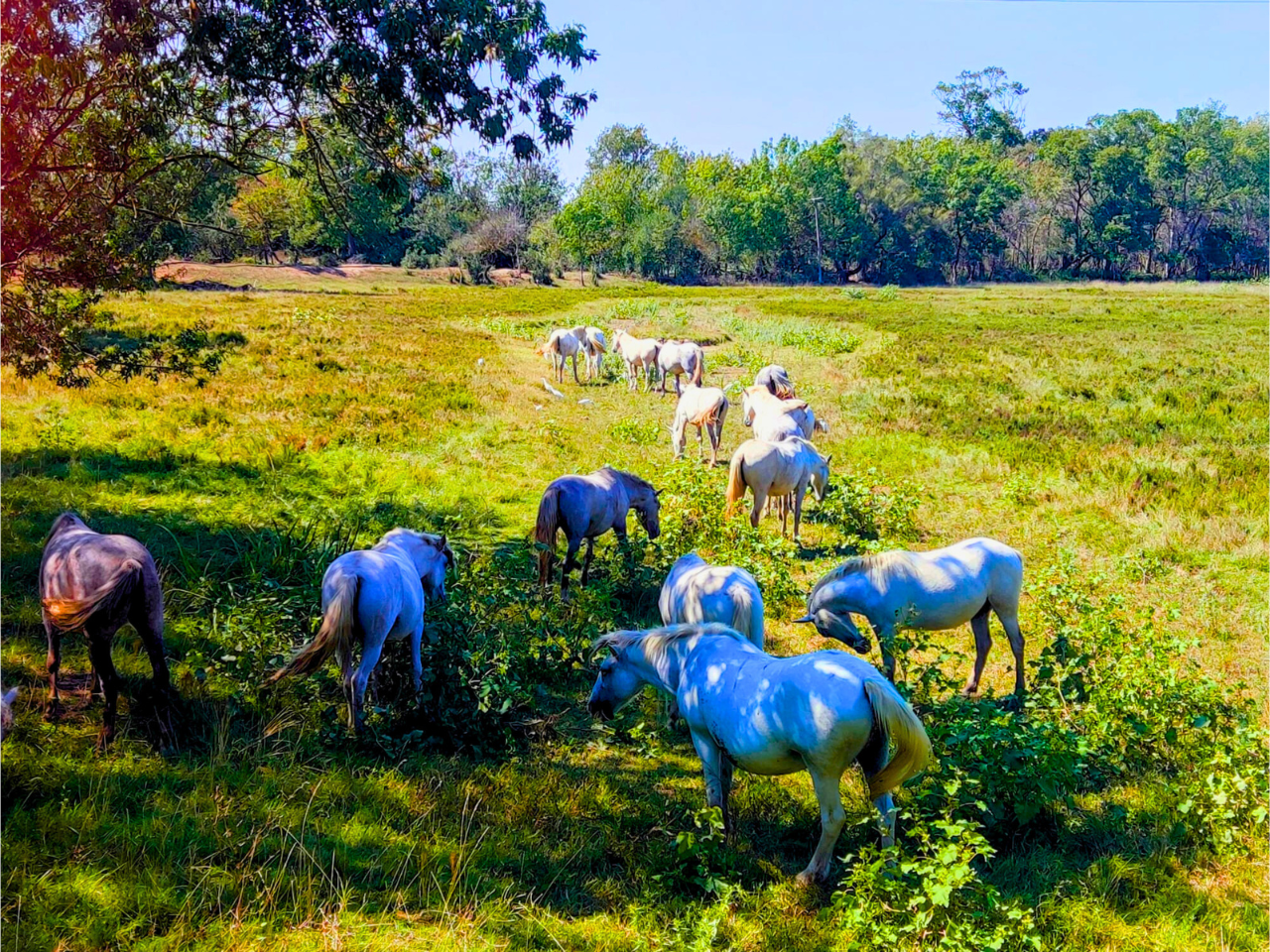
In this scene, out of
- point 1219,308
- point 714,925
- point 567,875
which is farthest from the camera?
point 1219,308

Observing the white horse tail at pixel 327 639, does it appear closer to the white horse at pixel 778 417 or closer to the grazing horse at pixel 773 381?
the white horse at pixel 778 417

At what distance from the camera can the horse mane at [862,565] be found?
720cm

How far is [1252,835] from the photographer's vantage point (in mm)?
5195

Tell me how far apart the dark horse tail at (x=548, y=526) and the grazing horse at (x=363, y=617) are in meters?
2.25

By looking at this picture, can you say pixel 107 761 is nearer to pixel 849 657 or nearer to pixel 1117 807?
pixel 849 657

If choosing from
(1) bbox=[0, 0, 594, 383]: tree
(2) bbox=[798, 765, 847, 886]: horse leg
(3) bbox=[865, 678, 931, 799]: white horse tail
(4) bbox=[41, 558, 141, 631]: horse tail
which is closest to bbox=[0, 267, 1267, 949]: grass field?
(2) bbox=[798, 765, 847, 886]: horse leg

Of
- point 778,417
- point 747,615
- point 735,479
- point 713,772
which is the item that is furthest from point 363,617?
point 778,417

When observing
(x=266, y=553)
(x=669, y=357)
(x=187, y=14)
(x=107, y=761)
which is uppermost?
(x=187, y=14)

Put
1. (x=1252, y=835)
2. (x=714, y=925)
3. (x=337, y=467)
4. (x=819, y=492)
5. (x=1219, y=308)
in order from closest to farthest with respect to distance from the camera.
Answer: (x=714, y=925) → (x=1252, y=835) → (x=819, y=492) → (x=337, y=467) → (x=1219, y=308)

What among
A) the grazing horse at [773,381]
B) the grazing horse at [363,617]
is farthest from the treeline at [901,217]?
the grazing horse at [363,617]

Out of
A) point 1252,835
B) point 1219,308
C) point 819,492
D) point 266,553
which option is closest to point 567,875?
point 1252,835

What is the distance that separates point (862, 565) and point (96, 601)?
586cm

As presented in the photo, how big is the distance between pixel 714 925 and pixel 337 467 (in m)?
10.8

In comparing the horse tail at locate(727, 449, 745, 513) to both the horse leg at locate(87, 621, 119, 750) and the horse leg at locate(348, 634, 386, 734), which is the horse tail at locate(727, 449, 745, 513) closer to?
the horse leg at locate(348, 634, 386, 734)
